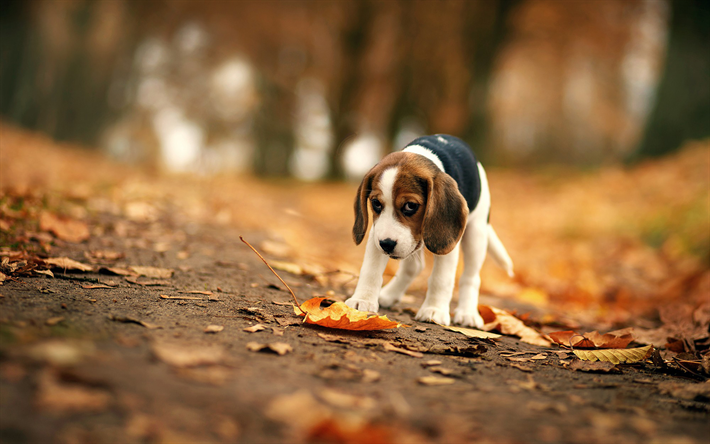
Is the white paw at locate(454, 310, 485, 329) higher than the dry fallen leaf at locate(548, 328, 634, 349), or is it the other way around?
the dry fallen leaf at locate(548, 328, 634, 349)

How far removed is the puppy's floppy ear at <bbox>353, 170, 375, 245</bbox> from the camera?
2.73 meters

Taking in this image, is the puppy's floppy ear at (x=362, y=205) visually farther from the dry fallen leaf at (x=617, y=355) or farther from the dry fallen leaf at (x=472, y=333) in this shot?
the dry fallen leaf at (x=617, y=355)

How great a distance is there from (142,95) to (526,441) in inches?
1075

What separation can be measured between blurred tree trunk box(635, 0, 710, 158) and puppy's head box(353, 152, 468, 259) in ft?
29.9

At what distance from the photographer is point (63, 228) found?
12.4ft

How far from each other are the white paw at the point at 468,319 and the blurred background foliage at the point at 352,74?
8871mm

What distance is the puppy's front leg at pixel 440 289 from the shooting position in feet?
9.25

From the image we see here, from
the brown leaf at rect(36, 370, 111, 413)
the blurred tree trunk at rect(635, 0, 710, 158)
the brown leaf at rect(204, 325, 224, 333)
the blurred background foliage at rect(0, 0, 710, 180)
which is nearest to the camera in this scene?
the brown leaf at rect(36, 370, 111, 413)

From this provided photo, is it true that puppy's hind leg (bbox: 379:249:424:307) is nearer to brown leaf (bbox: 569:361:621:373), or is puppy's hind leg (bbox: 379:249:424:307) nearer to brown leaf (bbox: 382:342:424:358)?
brown leaf (bbox: 382:342:424:358)

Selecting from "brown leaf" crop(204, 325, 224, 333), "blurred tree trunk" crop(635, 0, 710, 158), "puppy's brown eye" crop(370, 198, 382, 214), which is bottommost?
"brown leaf" crop(204, 325, 224, 333)

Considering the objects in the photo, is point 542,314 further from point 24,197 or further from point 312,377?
point 24,197

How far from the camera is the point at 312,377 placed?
1.59 m

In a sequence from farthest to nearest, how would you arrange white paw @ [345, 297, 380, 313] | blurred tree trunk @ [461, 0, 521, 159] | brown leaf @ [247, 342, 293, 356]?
blurred tree trunk @ [461, 0, 521, 159], white paw @ [345, 297, 380, 313], brown leaf @ [247, 342, 293, 356]

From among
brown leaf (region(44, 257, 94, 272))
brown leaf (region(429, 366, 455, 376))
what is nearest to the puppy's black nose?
brown leaf (region(429, 366, 455, 376))
